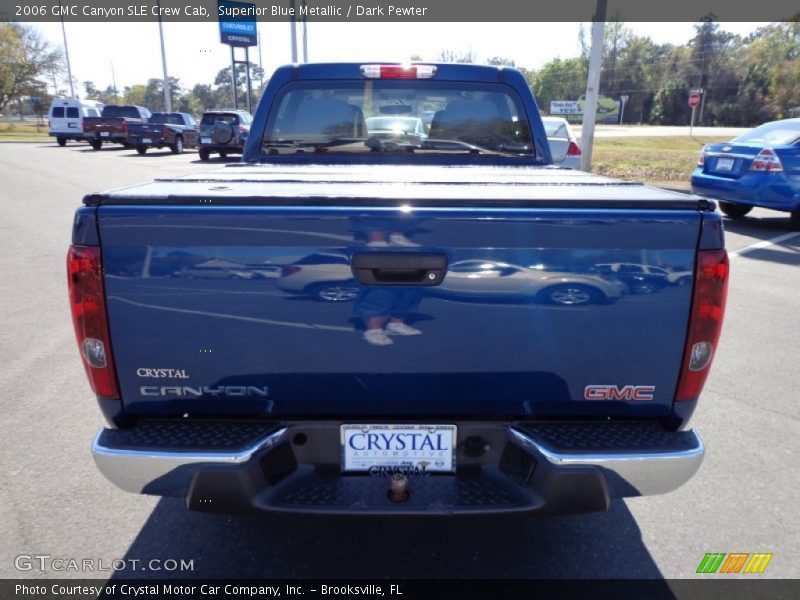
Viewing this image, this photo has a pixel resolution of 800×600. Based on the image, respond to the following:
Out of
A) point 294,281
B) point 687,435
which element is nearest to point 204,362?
point 294,281

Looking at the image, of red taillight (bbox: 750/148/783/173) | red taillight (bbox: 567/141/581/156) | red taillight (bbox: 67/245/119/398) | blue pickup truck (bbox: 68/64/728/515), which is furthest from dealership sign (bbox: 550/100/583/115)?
red taillight (bbox: 67/245/119/398)

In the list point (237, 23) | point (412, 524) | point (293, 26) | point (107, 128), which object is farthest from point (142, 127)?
point (412, 524)

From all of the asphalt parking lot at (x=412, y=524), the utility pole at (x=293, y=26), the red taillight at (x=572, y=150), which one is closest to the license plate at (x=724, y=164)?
the red taillight at (x=572, y=150)

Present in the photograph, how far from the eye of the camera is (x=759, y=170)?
31.6 feet

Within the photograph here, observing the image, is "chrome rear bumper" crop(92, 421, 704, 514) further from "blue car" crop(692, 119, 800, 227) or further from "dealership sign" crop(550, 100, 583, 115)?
"dealership sign" crop(550, 100, 583, 115)

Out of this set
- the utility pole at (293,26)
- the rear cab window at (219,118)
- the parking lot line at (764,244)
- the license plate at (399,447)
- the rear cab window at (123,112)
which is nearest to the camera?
the license plate at (399,447)

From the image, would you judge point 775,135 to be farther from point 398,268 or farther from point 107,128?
point 107,128

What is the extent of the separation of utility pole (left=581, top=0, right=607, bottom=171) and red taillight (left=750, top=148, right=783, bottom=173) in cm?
454

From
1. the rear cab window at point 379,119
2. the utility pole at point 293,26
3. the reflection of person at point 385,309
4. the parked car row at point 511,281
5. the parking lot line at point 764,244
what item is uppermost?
the utility pole at point 293,26

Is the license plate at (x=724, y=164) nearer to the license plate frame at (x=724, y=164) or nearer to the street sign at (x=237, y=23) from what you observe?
the license plate frame at (x=724, y=164)

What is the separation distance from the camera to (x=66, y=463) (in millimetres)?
3342

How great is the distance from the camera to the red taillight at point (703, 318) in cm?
203

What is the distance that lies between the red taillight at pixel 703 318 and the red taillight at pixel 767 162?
8973mm

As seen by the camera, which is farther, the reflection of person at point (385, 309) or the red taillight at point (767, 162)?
the red taillight at point (767, 162)
